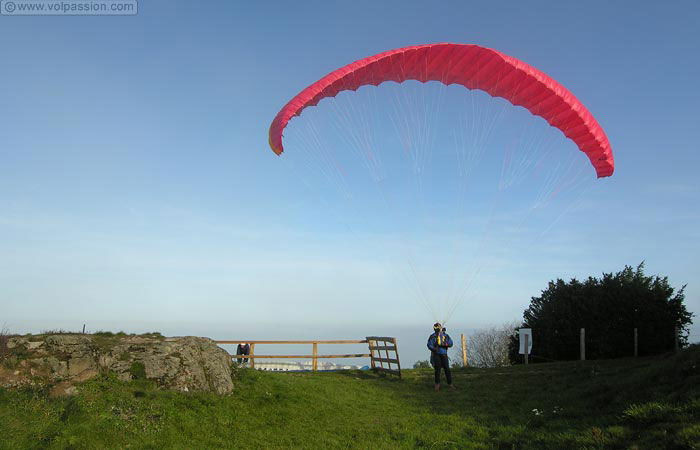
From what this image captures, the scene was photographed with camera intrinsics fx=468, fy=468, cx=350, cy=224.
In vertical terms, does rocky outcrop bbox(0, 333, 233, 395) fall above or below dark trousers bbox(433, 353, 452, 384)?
above

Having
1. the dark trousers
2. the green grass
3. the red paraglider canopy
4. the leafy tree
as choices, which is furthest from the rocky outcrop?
the leafy tree

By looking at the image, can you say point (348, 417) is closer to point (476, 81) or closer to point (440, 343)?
point (440, 343)

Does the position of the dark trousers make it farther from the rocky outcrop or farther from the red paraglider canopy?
the red paraglider canopy

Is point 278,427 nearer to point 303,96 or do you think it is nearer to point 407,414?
point 407,414

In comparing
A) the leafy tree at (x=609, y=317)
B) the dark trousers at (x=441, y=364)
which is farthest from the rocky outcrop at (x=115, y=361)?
the leafy tree at (x=609, y=317)

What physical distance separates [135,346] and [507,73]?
35.5 ft

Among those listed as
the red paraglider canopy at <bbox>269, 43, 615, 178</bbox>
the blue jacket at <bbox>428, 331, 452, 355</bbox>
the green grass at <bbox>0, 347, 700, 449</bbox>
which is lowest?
the green grass at <bbox>0, 347, 700, 449</bbox>

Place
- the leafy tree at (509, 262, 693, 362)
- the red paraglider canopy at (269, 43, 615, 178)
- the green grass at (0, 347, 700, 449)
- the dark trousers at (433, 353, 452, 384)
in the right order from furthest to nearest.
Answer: the leafy tree at (509, 262, 693, 362), the dark trousers at (433, 353, 452, 384), the red paraglider canopy at (269, 43, 615, 178), the green grass at (0, 347, 700, 449)

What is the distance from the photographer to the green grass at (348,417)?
22.5ft

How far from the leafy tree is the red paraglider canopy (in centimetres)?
1125

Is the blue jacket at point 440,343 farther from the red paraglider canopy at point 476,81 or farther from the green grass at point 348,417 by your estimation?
the red paraglider canopy at point 476,81

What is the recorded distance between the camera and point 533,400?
1077 cm

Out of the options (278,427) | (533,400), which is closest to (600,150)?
(533,400)

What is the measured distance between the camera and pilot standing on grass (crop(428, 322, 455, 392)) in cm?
1337
